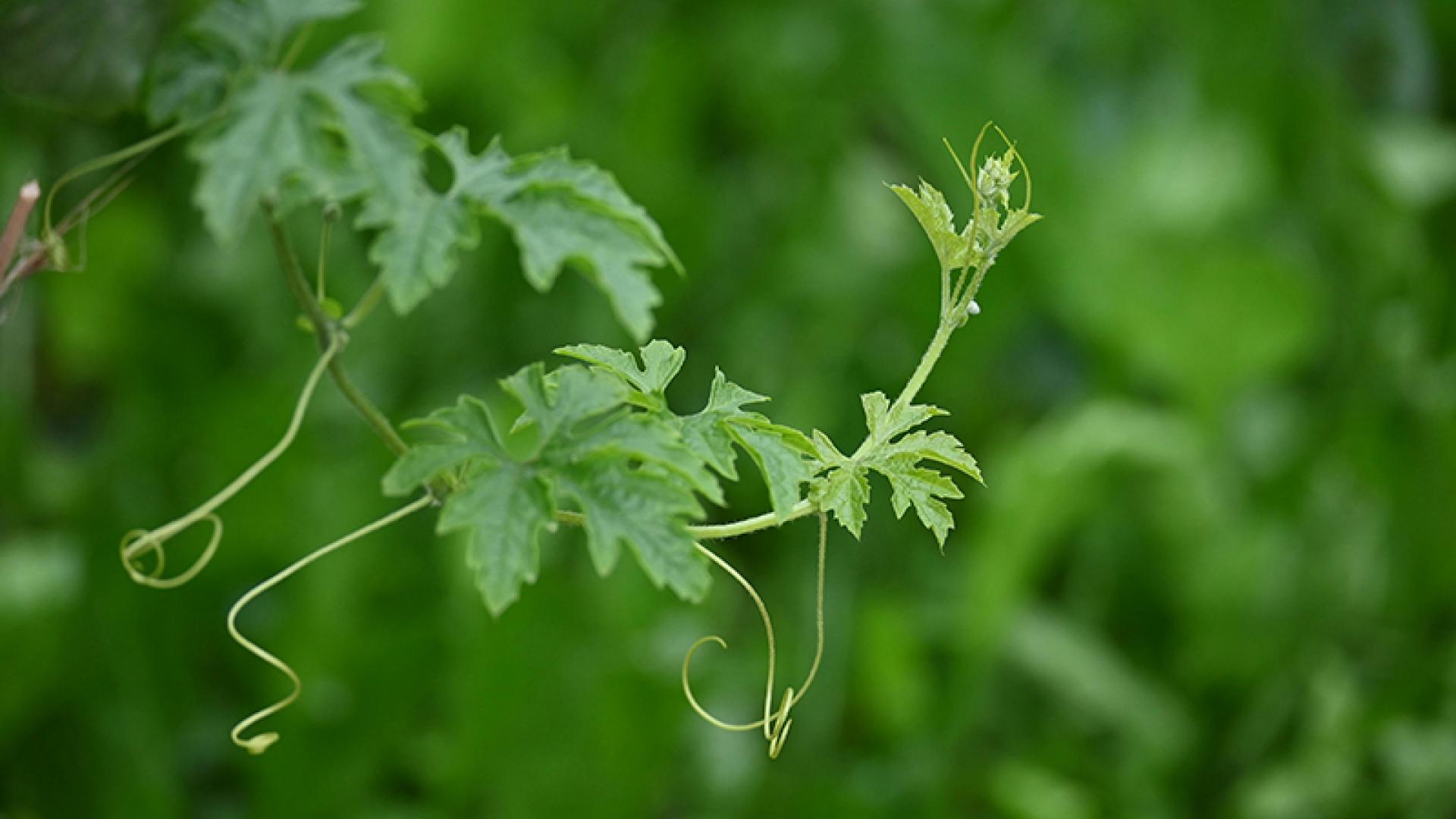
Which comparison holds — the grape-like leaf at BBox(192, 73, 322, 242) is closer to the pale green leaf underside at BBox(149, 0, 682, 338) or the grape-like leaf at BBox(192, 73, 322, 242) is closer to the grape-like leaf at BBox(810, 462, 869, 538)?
the pale green leaf underside at BBox(149, 0, 682, 338)

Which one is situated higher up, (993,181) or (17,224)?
(993,181)

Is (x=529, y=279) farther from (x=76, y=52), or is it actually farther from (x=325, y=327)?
(x=76, y=52)

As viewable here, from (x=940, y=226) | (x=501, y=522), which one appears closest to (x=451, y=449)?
(x=501, y=522)

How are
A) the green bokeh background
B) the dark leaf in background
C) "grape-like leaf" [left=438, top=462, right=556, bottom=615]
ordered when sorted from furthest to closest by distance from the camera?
the green bokeh background → the dark leaf in background → "grape-like leaf" [left=438, top=462, right=556, bottom=615]

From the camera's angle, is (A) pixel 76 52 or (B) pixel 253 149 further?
(A) pixel 76 52

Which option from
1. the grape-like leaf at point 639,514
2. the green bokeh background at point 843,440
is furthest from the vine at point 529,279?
the green bokeh background at point 843,440

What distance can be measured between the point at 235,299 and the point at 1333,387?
3.32 ft

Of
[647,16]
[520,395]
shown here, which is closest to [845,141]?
[647,16]

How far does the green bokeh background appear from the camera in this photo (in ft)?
3.32

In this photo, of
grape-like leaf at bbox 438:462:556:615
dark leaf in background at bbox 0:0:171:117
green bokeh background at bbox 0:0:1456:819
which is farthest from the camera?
green bokeh background at bbox 0:0:1456:819

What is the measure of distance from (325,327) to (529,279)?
6 centimetres

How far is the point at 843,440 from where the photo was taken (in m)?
1.15

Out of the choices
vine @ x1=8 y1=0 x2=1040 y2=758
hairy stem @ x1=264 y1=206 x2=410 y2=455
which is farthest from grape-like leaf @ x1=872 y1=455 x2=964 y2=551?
hairy stem @ x1=264 y1=206 x2=410 y2=455

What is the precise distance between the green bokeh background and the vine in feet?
1.77
